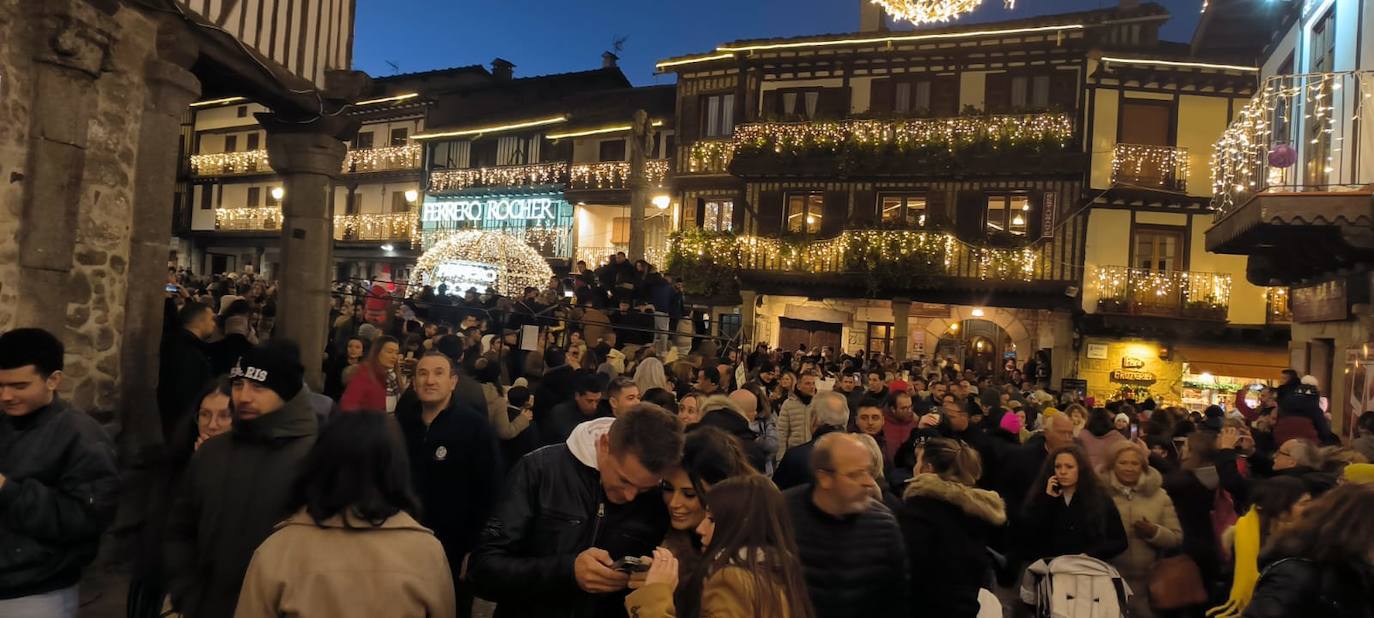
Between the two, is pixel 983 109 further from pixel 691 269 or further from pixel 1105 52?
pixel 691 269

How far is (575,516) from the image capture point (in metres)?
3.29

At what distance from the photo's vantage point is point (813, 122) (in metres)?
25.5

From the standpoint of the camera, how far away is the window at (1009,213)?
79.1ft

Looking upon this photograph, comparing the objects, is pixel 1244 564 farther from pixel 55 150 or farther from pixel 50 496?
pixel 55 150

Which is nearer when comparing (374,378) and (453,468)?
(453,468)

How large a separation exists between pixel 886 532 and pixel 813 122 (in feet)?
74.7

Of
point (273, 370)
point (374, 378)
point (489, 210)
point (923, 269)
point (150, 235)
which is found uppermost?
point (489, 210)

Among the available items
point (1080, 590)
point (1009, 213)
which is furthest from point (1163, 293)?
point (1080, 590)

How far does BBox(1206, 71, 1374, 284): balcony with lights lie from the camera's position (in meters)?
9.91

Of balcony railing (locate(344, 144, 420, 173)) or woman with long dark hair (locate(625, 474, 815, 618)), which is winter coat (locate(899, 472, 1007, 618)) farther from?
balcony railing (locate(344, 144, 420, 173))

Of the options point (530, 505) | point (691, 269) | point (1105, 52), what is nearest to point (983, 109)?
point (1105, 52)

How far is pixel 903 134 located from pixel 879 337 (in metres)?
Result: 5.97

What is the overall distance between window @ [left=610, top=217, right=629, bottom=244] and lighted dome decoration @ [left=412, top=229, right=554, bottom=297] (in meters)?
7.21

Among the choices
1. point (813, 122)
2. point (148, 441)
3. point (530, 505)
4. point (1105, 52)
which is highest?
point (1105, 52)
